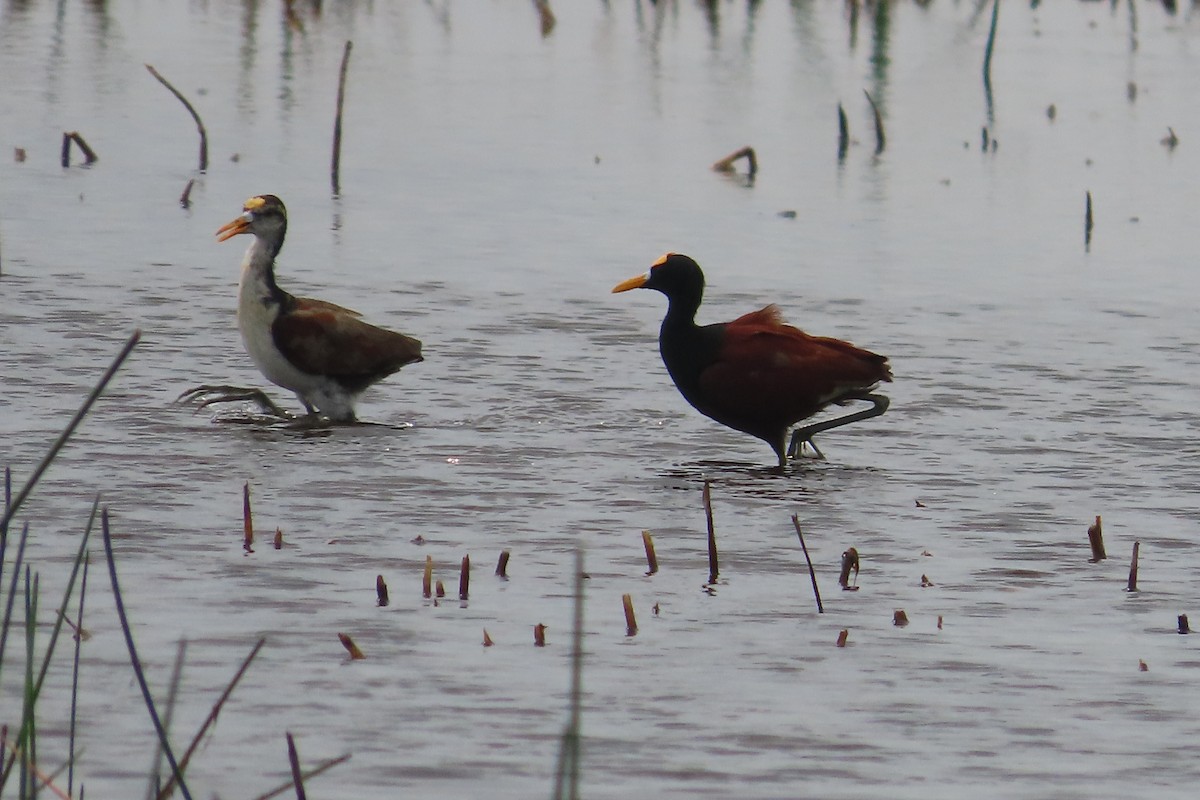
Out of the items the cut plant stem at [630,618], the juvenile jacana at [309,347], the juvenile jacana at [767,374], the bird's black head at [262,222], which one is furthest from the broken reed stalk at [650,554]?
the bird's black head at [262,222]

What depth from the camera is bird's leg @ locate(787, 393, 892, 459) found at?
32.8ft

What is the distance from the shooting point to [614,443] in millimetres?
10148

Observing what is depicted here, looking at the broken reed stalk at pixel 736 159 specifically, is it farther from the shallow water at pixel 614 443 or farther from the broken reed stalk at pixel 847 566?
the broken reed stalk at pixel 847 566

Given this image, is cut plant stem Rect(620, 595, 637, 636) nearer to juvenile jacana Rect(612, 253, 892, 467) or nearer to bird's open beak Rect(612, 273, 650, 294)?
juvenile jacana Rect(612, 253, 892, 467)

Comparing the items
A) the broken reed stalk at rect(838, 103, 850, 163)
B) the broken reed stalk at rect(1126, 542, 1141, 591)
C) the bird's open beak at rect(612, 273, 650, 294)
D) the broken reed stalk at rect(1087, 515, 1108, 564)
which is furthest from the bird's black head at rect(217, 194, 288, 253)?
the broken reed stalk at rect(838, 103, 850, 163)

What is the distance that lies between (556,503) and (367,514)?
2.54ft

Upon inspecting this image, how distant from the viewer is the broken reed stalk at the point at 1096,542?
7.99 meters

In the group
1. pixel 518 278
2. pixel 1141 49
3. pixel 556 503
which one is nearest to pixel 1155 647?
pixel 556 503

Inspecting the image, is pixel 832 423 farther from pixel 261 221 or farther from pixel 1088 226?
pixel 1088 226

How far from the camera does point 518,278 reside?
47.9 feet

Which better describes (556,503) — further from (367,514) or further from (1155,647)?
(1155,647)

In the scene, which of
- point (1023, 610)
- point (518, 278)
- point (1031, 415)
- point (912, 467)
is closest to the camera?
point (1023, 610)

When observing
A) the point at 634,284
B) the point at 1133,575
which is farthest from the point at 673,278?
the point at 1133,575

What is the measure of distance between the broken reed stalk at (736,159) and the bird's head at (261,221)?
28.7ft
